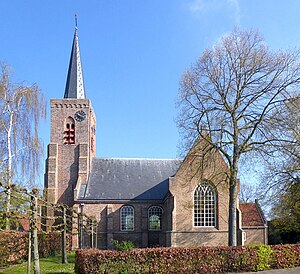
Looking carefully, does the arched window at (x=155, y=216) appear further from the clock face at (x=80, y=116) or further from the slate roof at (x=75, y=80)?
the slate roof at (x=75, y=80)

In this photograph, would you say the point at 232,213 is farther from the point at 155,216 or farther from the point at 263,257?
the point at 155,216

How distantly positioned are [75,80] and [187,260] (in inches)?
993

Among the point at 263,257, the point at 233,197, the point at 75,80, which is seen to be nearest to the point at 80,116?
the point at 75,80

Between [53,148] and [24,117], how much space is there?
392 inches

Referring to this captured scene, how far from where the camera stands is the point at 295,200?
22812 millimetres

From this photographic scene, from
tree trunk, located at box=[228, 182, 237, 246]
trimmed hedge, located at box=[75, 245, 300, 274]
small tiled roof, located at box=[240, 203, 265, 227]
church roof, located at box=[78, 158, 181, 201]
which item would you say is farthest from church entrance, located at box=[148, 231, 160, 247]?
trimmed hedge, located at box=[75, 245, 300, 274]

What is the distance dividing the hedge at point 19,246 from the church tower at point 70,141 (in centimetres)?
682

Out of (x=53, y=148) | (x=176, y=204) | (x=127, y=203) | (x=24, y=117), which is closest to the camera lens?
(x=24, y=117)

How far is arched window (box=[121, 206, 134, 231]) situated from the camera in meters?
32.6

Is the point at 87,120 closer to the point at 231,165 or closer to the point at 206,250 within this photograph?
the point at 231,165

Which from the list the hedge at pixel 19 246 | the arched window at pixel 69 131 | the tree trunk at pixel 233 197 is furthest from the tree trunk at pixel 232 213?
the arched window at pixel 69 131

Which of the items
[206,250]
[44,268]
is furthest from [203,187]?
[44,268]

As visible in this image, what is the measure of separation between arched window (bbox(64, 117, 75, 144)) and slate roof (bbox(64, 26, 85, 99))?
259 cm

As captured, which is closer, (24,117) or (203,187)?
(24,117)
